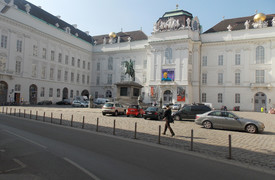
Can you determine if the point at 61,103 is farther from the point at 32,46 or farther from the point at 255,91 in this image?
the point at 255,91

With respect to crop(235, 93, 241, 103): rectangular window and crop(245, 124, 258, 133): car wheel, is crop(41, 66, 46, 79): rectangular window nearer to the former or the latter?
crop(235, 93, 241, 103): rectangular window

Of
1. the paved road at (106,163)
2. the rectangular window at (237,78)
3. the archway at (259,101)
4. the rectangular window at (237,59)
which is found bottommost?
the paved road at (106,163)

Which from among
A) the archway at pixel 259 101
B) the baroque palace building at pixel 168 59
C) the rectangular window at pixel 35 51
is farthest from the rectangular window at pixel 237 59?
the rectangular window at pixel 35 51

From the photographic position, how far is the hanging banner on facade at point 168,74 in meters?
49.0

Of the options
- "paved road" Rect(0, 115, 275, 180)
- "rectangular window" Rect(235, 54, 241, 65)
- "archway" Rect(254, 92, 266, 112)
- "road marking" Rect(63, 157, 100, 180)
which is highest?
"rectangular window" Rect(235, 54, 241, 65)

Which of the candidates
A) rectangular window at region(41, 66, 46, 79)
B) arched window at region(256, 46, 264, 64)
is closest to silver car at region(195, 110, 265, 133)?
arched window at region(256, 46, 264, 64)

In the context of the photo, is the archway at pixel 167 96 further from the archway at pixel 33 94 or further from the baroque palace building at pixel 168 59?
the archway at pixel 33 94

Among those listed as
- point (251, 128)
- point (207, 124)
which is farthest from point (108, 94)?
point (251, 128)

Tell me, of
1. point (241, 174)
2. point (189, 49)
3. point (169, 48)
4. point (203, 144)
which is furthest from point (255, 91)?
point (241, 174)

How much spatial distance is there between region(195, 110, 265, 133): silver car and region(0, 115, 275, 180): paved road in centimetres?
799

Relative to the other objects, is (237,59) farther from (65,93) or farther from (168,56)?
(65,93)

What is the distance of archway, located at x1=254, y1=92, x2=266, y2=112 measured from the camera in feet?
141

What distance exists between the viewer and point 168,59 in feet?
164

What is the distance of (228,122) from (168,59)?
1466 inches
